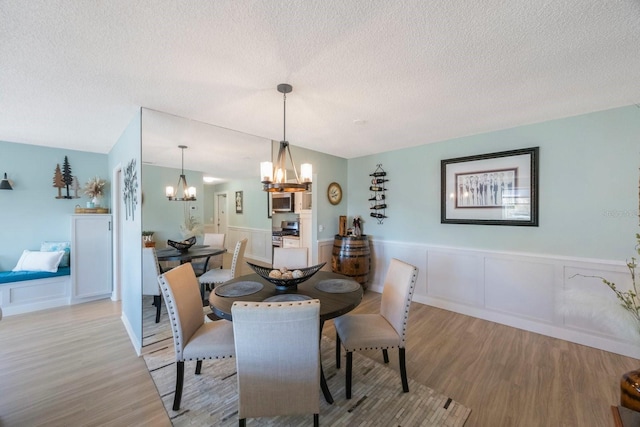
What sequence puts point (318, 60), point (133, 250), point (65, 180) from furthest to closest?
point (65, 180)
point (133, 250)
point (318, 60)

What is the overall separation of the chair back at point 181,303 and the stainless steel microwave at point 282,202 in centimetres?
180

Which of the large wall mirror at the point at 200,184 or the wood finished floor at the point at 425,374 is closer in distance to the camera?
the wood finished floor at the point at 425,374

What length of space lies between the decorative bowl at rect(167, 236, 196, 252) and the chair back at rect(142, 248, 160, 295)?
244mm

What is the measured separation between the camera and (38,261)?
3.34 meters

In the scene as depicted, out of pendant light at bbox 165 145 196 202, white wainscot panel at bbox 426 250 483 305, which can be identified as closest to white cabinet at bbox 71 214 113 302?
pendant light at bbox 165 145 196 202

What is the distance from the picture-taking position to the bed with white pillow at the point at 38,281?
3131mm

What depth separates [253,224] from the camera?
3.49 m

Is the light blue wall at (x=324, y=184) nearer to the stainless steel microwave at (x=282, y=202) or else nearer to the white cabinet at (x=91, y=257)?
the stainless steel microwave at (x=282, y=202)

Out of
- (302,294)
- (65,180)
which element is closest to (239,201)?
(302,294)

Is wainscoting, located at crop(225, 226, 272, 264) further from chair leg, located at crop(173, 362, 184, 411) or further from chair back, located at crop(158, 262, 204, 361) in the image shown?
chair leg, located at crop(173, 362, 184, 411)

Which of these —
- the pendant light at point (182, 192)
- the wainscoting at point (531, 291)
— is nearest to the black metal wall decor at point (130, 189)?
the pendant light at point (182, 192)

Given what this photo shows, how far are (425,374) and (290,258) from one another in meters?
1.68

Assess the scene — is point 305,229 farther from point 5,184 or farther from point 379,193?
point 5,184

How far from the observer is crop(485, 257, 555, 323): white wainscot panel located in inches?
→ 107
